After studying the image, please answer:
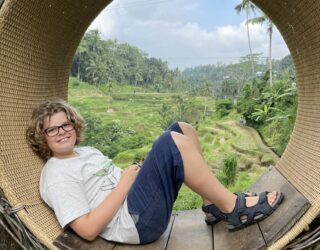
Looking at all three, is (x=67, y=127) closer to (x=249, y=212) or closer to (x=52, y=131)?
(x=52, y=131)

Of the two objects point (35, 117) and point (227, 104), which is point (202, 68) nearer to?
point (227, 104)

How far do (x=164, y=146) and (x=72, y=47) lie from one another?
1205 mm

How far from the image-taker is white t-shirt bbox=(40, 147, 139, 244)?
2020 millimetres

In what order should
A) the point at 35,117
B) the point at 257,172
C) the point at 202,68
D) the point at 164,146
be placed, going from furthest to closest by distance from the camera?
the point at 202,68
the point at 257,172
the point at 35,117
the point at 164,146

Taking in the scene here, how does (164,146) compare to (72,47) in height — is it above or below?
below

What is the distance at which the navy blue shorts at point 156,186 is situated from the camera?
212 cm

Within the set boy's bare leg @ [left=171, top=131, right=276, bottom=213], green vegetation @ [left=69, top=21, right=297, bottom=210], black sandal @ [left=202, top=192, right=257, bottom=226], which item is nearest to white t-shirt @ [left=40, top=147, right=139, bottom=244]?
boy's bare leg @ [left=171, top=131, right=276, bottom=213]

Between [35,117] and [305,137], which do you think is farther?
[305,137]

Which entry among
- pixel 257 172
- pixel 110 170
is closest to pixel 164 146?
pixel 110 170

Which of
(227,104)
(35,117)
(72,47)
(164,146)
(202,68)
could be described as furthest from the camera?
(202,68)

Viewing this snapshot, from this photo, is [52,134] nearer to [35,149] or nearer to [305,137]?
[35,149]

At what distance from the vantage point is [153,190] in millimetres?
2154

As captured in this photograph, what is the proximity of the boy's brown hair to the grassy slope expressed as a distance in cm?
373

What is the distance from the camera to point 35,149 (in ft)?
7.61
